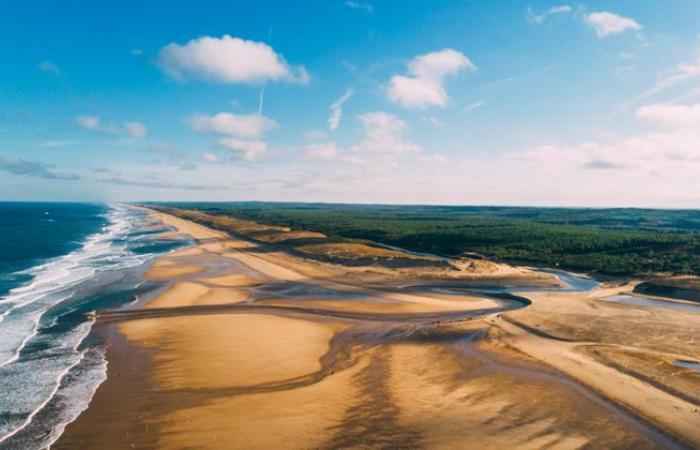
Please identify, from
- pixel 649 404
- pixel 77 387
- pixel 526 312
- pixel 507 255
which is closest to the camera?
pixel 649 404

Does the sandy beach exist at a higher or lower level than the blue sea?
higher

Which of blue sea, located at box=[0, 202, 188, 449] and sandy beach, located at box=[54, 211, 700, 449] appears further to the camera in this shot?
blue sea, located at box=[0, 202, 188, 449]

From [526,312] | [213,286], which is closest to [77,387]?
[213,286]

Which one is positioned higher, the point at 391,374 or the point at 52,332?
the point at 391,374

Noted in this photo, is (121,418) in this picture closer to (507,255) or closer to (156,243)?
(507,255)

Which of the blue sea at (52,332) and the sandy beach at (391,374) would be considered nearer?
the sandy beach at (391,374)

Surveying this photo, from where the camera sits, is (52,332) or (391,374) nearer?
(391,374)

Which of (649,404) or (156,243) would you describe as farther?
(156,243)

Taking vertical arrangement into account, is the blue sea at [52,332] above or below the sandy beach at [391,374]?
A: below
